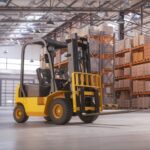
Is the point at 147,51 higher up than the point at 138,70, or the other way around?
the point at 147,51

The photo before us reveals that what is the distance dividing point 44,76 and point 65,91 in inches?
26.5

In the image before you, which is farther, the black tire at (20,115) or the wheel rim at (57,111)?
the black tire at (20,115)

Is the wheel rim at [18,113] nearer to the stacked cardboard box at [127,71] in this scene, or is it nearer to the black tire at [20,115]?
the black tire at [20,115]

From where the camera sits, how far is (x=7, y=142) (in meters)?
4.97

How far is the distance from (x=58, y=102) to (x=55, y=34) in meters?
24.1

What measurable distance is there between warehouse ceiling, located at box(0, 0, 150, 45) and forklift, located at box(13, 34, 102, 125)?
39.8ft

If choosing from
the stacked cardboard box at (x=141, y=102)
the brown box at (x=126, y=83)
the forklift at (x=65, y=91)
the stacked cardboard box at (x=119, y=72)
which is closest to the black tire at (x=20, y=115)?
the forklift at (x=65, y=91)

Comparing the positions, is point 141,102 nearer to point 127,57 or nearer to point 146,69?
point 146,69

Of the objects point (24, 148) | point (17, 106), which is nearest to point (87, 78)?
point (17, 106)

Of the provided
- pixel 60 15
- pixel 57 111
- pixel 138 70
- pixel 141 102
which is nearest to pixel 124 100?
pixel 141 102

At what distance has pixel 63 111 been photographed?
819cm

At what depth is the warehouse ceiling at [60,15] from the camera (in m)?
21.0

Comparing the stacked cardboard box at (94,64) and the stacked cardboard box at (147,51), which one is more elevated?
the stacked cardboard box at (147,51)

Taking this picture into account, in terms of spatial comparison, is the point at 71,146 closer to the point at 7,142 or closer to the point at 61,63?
the point at 7,142
